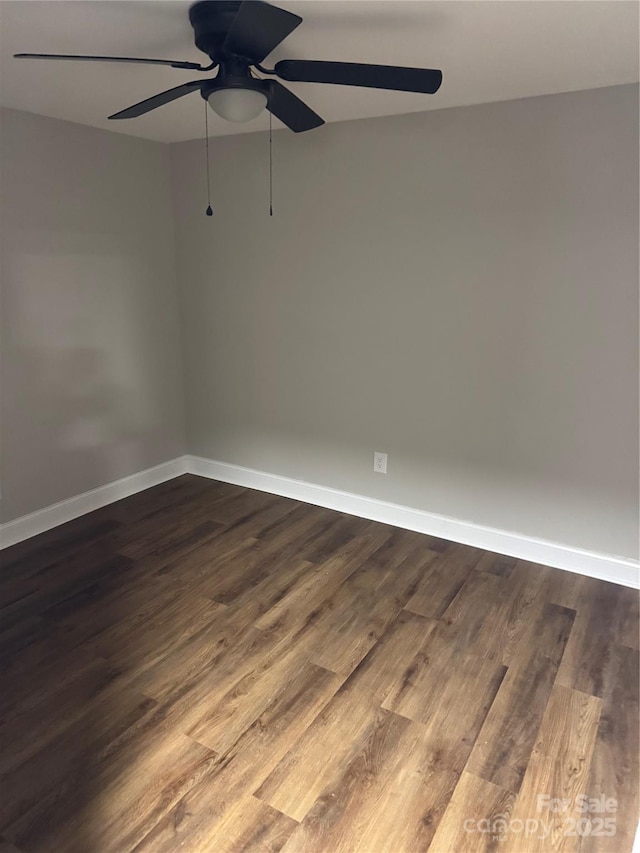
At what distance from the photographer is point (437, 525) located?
3146 millimetres

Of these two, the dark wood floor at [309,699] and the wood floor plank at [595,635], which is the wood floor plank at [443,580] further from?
the wood floor plank at [595,635]

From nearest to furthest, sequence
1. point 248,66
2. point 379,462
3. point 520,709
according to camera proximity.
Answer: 1. point 248,66
2. point 520,709
3. point 379,462

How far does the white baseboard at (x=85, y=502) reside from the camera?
3057 mm

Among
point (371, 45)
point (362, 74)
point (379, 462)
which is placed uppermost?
point (371, 45)

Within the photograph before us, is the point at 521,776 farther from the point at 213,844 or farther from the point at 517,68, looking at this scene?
the point at 517,68

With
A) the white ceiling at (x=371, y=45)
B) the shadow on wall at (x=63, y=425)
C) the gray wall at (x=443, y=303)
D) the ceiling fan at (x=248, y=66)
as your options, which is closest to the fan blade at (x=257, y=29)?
the ceiling fan at (x=248, y=66)

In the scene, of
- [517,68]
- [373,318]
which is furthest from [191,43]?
[373,318]

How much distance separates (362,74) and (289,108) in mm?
484

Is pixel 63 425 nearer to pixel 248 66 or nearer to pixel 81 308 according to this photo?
pixel 81 308

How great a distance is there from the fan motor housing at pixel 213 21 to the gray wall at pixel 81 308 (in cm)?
155

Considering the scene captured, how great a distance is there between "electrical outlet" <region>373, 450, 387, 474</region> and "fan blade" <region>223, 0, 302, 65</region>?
2.08 meters

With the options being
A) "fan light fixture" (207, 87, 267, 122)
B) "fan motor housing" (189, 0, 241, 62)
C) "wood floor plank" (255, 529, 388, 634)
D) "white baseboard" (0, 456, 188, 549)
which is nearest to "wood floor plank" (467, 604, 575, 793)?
"wood floor plank" (255, 529, 388, 634)

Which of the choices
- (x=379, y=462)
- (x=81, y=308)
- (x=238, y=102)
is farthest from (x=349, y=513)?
(x=238, y=102)

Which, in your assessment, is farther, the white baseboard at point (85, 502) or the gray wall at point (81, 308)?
the white baseboard at point (85, 502)
